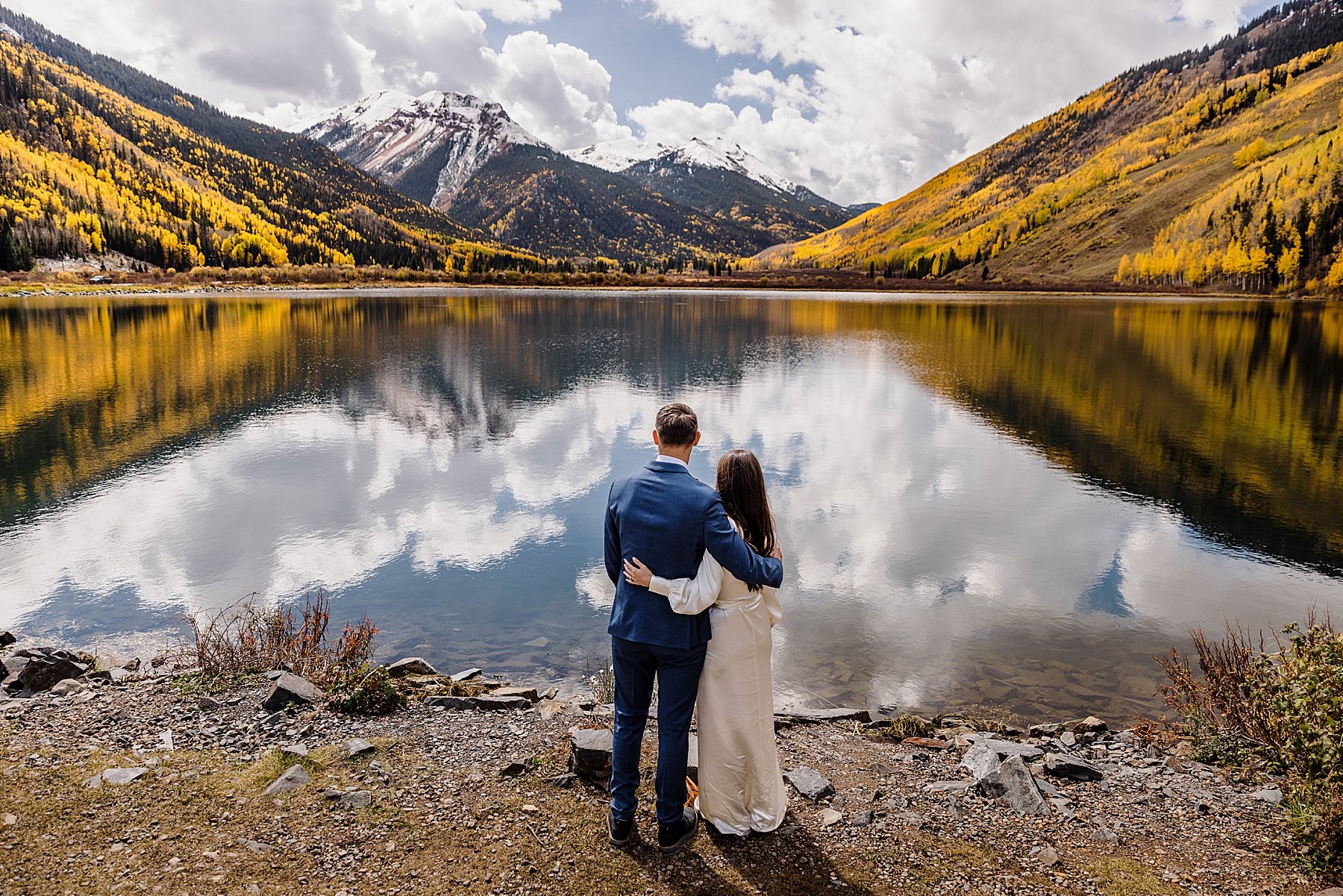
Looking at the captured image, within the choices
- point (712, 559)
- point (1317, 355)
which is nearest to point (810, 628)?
point (712, 559)

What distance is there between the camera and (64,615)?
10.5 metres

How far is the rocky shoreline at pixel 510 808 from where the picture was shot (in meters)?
4.66

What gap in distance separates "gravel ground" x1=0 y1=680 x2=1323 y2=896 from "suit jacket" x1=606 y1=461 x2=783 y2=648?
5.40 ft

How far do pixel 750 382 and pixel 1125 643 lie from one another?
2540 cm

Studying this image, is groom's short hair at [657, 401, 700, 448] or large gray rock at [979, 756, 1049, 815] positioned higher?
groom's short hair at [657, 401, 700, 448]

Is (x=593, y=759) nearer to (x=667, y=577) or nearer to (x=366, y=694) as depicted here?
(x=667, y=577)

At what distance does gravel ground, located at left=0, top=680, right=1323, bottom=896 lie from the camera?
15.2ft

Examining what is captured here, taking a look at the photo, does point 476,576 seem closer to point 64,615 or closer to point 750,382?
point 64,615

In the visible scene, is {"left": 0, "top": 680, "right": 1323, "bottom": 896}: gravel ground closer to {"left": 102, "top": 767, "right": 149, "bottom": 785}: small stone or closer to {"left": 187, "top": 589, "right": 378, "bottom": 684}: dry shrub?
{"left": 102, "top": 767, "right": 149, "bottom": 785}: small stone

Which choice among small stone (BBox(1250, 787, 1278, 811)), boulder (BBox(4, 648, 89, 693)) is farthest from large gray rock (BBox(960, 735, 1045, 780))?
boulder (BBox(4, 648, 89, 693))

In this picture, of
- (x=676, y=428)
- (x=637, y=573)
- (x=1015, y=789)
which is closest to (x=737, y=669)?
(x=637, y=573)

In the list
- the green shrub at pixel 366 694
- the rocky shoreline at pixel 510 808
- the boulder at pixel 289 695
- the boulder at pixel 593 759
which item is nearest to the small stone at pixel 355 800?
the rocky shoreline at pixel 510 808

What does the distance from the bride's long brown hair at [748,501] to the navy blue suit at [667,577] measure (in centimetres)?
18

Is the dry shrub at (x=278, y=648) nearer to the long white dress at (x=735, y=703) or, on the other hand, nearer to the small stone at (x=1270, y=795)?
the long white dress at (x=735, y=703)
